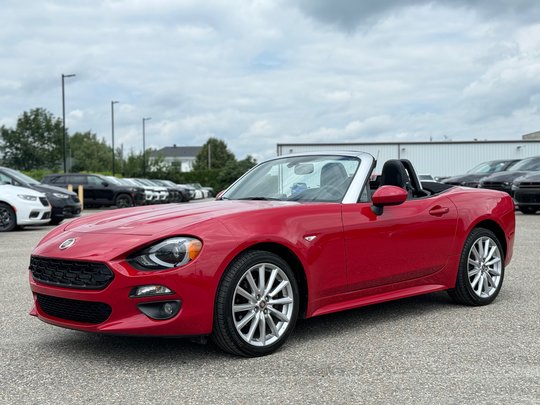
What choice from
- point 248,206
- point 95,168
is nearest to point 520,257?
point 248,206

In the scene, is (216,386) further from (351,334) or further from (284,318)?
(351,334)

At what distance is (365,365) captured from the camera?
4223 millimetres

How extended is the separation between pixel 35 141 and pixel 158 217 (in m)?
85.8

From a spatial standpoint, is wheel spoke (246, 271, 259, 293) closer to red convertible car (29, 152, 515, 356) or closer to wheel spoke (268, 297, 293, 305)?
red convertible car (29, 152, 515, 356)

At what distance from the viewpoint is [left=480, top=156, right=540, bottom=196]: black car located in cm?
1914

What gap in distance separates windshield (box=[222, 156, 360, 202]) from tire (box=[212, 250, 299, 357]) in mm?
885

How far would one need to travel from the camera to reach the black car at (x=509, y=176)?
62.8 feet

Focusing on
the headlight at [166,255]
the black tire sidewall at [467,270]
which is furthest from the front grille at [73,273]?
the black tire sidewall at [467,270]

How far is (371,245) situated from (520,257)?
5.00m

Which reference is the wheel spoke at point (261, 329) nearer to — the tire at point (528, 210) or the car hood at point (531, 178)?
the car hood at point (531, 178)

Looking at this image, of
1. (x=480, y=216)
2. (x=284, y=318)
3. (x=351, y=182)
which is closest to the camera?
(x=284, y=318)

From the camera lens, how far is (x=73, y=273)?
427 centimetres

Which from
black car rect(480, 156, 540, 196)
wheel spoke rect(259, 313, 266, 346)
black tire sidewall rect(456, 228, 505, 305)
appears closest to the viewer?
wheel spoke rect(259, 313, 266, 346)

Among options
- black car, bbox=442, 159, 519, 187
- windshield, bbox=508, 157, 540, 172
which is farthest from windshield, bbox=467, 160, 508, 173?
windshield, bbox=508, 157, 540, 172
